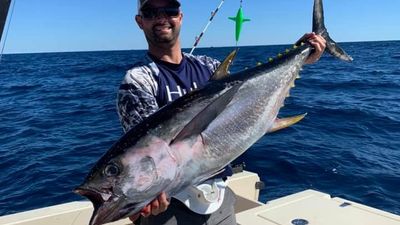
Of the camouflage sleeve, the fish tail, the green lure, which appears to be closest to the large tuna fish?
the camouflage sleeve

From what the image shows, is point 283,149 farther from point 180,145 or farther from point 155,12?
point 180,145

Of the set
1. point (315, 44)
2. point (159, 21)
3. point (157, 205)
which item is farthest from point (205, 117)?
point (315, 44)

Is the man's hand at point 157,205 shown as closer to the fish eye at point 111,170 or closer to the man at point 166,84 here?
the fish eye at point 111,170

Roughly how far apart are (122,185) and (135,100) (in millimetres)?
745

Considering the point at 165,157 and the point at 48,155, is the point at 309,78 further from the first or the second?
the point at 165,157

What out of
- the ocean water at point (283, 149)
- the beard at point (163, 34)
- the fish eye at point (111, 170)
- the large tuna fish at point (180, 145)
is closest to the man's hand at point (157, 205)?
the large tuna fish at point (180, 145)

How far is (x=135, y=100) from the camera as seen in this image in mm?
2662

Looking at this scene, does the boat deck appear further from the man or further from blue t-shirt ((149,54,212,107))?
blue t-shirt ((149,54,212,107))

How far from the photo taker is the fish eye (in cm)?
208

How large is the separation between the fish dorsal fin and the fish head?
21 cm

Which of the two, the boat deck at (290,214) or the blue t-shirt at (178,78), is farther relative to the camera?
the boat deck at (290,214)

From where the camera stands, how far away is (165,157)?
211 cm

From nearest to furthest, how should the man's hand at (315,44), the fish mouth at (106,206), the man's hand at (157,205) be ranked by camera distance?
the fish mouth at (106,206) → the man's hand at (157,205) → the man's hand at (315,44)

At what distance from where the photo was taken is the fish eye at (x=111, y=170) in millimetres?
2078
